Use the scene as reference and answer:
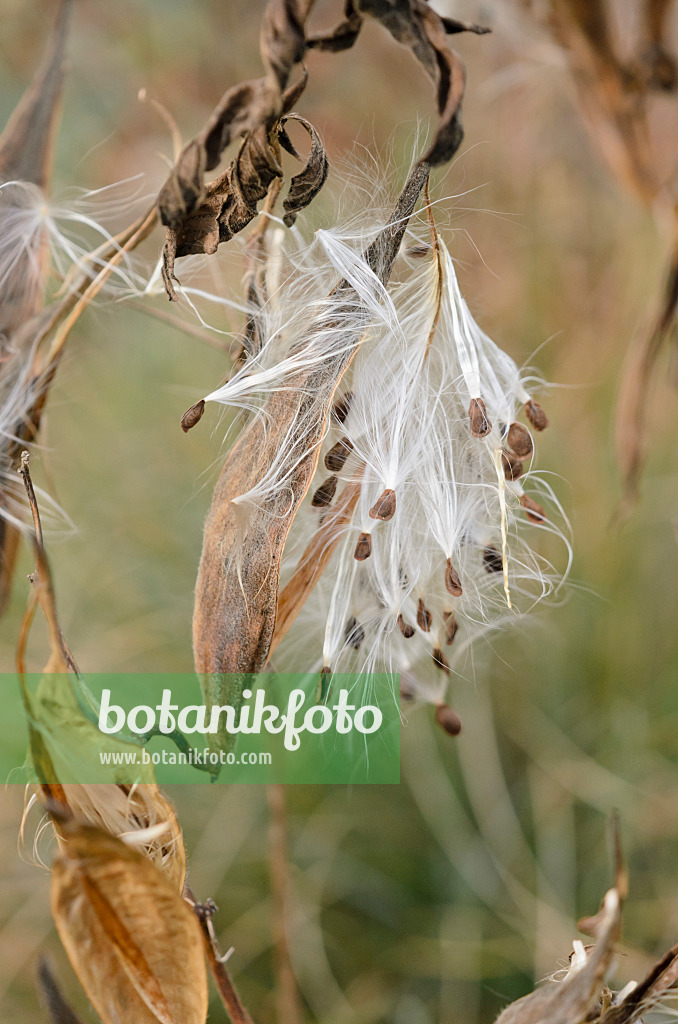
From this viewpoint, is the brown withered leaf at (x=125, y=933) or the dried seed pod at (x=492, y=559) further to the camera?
the dried seed pod at (x=492, y=559)

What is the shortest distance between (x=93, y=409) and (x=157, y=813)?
0.41 meters

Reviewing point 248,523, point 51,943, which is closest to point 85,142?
point 248,523

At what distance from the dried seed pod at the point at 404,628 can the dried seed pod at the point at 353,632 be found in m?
0.02

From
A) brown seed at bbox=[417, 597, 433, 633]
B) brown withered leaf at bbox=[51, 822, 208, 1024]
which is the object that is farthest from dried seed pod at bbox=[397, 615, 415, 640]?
brown withered leaf at bbox=[51, 822, 208, 1024]

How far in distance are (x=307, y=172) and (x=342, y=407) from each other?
0.09 metres

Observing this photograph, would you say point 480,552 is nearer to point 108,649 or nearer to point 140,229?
point 140,229

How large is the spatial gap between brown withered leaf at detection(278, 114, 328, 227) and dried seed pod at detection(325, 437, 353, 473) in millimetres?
90

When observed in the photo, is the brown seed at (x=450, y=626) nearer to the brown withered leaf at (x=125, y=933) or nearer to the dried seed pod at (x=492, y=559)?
the dried seed pod at (x=492, y=559)

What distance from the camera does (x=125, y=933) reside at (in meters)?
0.24

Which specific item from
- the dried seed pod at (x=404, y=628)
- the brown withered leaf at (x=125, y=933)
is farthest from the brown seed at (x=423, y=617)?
the brown withered leaf at (x=125, y=933)

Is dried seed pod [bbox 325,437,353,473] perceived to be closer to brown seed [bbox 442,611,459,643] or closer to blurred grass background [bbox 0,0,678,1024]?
brown seed [bbox 442,611,459,643]

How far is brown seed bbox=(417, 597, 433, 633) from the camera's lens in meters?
0.32

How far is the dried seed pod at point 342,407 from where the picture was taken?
11.8 inches

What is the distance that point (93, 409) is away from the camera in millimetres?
605
